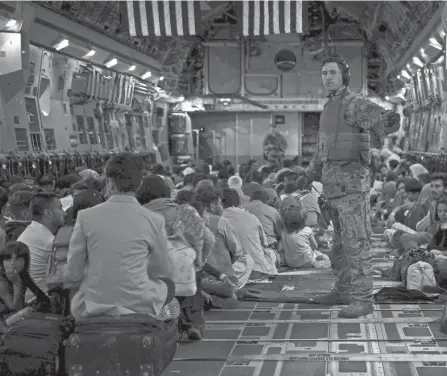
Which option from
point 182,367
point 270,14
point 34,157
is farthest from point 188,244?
point 34,157

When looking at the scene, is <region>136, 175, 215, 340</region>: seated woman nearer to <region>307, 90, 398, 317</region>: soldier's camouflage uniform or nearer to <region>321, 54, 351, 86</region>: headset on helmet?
<region>307, 90, 398, 317</region>: soldier's camouflage uniform

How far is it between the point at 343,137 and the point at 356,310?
1.34m

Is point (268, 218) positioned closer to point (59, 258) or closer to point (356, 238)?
point (356, 238)

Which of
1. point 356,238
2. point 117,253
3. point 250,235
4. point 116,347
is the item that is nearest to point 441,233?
point 250,235

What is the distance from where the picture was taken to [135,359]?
4340 millimetres

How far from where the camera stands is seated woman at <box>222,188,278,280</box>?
29.2 feet

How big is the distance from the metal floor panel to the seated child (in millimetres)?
2378

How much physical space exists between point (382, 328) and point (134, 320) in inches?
106

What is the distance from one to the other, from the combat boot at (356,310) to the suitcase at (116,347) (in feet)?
9.19

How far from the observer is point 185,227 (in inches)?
241

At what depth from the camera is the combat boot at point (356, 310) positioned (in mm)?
6969

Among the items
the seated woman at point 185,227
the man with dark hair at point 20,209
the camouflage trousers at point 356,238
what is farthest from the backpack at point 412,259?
the man with dark hair at point 20,209

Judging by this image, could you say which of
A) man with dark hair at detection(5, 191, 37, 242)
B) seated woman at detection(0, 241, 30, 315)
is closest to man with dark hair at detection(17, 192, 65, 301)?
seated woman at detection(0, 241, 30, 315)

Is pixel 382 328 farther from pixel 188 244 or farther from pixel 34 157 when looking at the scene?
pixel 34 157
